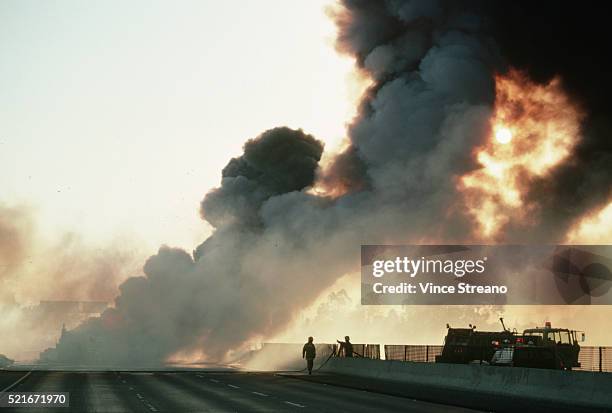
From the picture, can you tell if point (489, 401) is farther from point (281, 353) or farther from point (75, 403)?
point (281, 353)

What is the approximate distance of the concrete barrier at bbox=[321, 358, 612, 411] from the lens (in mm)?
27703

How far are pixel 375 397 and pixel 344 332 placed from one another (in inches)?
2528

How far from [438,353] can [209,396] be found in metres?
21.3

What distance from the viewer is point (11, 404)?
26516 millimetres

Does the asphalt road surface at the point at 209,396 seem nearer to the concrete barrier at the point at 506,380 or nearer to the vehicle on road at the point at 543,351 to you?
the concrete barrier at the point at 506,380

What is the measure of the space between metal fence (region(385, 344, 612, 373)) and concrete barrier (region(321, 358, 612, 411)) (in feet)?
5.07

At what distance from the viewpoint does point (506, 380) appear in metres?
33.3

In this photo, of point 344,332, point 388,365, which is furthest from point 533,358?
point 344,332

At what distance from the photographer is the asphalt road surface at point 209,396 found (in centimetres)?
2645

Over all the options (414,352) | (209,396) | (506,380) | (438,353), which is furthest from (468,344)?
(209,396)

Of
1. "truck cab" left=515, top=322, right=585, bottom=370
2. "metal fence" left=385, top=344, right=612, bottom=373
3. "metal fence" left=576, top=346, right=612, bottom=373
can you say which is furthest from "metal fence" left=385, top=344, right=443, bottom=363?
"metal fence" left=576, top=346, right=612, bottom=373

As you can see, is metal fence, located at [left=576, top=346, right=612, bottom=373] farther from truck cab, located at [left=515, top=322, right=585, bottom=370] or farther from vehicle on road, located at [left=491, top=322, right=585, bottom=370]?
truck cab, located at [left=515, top=322, right=585, bottom=370]

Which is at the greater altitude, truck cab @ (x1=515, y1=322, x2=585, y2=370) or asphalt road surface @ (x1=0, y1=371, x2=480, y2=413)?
truck cab @ (x1=515, y1=322, x2=585, y2=370)

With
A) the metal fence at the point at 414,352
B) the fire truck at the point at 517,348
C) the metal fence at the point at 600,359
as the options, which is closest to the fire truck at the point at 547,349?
the fire truck at the point at 517,348
